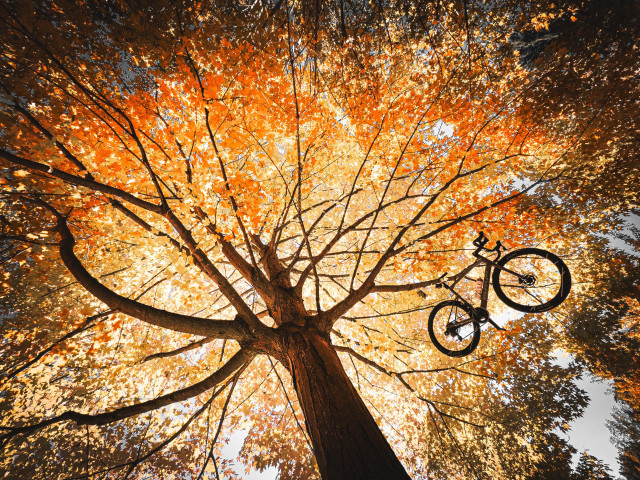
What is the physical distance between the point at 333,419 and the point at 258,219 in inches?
164

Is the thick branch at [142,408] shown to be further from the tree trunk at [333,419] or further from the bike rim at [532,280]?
the bike rim at [532,280]

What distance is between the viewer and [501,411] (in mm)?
7719

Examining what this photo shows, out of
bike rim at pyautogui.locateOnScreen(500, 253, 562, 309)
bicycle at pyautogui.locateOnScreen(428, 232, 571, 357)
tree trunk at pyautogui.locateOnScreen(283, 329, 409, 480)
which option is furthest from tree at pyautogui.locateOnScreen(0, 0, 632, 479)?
bike rim at pyautogui.locateOnScreen(500, 253, 562, 309)

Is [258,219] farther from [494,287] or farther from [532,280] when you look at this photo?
[532,280]

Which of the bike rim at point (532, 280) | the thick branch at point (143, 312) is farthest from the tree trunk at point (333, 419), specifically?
the bike rim at point (532, 280)

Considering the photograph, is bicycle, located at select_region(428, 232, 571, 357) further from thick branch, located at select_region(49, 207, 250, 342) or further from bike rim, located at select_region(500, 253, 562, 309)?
thick branch, located at select_region(49, 207, 250, 342)

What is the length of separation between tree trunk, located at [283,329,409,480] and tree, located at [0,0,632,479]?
19mm

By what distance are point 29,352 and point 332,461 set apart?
7.75 meters

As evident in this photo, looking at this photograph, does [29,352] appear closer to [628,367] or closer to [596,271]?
[596,271]

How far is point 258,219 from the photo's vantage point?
209 inches

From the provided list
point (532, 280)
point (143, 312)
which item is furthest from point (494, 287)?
point (143, 312)

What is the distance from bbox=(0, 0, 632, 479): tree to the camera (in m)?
2.63

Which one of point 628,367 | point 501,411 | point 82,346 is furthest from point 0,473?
point 628,367

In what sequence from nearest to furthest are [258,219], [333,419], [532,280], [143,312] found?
[333,419]
[143,312]
[532,280]
[258,219]
